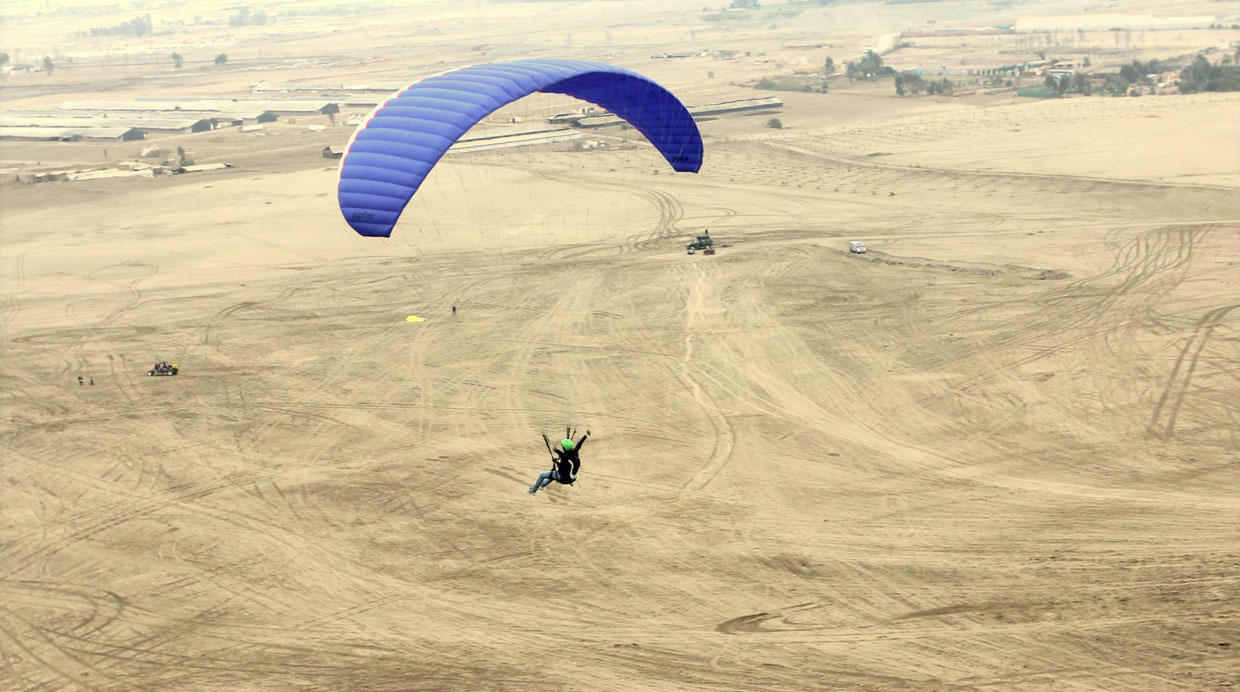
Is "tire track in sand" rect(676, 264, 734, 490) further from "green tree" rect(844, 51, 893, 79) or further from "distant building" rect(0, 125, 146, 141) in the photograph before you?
"green tree" rect(844, 51, 893, 79)

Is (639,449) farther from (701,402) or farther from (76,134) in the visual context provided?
(76,134)

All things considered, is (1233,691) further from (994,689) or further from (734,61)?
(734,61)

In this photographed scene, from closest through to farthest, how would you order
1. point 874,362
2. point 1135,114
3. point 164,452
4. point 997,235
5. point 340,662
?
1. point 340,662
2. point 164,452
3. point 874,362
4. point 997,235
5. point 1135,114

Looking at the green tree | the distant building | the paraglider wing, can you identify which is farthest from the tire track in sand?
the green tree

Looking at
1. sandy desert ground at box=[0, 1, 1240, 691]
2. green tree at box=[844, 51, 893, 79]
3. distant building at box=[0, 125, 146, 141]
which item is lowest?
sandy desert ground at box=[0, 1, 1240, 691]

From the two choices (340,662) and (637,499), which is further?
(637,499)

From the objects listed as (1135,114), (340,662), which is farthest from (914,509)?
(1135,114)

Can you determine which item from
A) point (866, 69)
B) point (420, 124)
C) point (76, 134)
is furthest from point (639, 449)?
point (866, 69)
